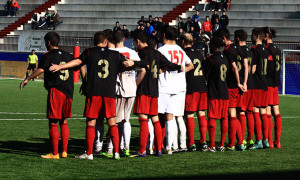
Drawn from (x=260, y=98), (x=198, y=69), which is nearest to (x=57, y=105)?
(x=198, y=69)

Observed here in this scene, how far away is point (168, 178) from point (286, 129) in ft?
23.5

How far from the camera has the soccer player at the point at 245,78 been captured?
9.85m

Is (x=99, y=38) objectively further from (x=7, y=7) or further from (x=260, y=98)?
(x=7, y=7)

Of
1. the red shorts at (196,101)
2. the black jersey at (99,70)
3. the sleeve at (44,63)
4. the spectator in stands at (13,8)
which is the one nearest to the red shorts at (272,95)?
the red shorts at (196,101)

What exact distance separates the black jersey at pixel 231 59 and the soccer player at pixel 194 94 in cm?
48

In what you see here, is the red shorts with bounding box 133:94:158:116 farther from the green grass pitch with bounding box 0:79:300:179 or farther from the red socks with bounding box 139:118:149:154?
the green grass pitch with bounding box 0:79:300:179

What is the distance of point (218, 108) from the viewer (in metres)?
9.58

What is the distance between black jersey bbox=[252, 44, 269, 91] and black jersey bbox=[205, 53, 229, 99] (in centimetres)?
95

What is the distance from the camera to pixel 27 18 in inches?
1697

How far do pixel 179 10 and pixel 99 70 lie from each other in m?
30.6

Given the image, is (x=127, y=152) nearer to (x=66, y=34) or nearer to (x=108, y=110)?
(x=108, y=110)

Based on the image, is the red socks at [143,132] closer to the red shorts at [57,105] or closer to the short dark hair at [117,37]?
the red shorts at [57,105]

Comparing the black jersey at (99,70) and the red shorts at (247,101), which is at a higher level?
the black jersey at (99,70)

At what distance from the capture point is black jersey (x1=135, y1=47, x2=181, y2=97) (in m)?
8.79
